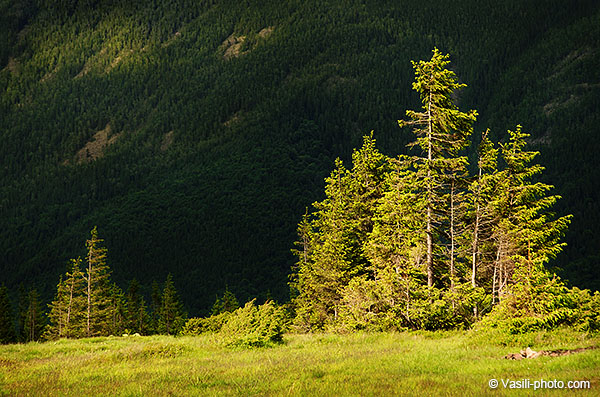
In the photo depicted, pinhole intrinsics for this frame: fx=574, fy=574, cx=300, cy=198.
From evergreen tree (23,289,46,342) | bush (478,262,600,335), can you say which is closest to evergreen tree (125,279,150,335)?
evergreen tree (23,289,46,342)

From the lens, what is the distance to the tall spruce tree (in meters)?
27.2

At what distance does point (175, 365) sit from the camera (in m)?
19.5

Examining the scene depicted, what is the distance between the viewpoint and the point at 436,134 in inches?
1071

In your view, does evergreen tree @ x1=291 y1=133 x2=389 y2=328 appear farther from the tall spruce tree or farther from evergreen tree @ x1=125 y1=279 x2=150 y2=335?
evergreen tree @ x1=125 y1=279 x2=150 y2=335

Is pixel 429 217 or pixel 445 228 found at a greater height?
pixel 429 217

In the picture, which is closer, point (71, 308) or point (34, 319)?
point (71, 308)

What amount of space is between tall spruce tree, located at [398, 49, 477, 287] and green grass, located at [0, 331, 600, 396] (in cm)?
591

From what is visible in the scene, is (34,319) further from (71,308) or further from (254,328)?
(254,328)

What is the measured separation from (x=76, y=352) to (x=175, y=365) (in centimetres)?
894

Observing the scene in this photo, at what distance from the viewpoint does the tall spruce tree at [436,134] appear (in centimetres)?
2716

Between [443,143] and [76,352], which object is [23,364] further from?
[443,143]

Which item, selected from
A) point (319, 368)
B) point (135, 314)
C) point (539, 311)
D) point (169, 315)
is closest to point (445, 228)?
point (539, 311)

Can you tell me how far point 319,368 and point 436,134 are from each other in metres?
14.2

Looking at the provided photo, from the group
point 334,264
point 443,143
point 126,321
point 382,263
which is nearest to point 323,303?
point 334,264
